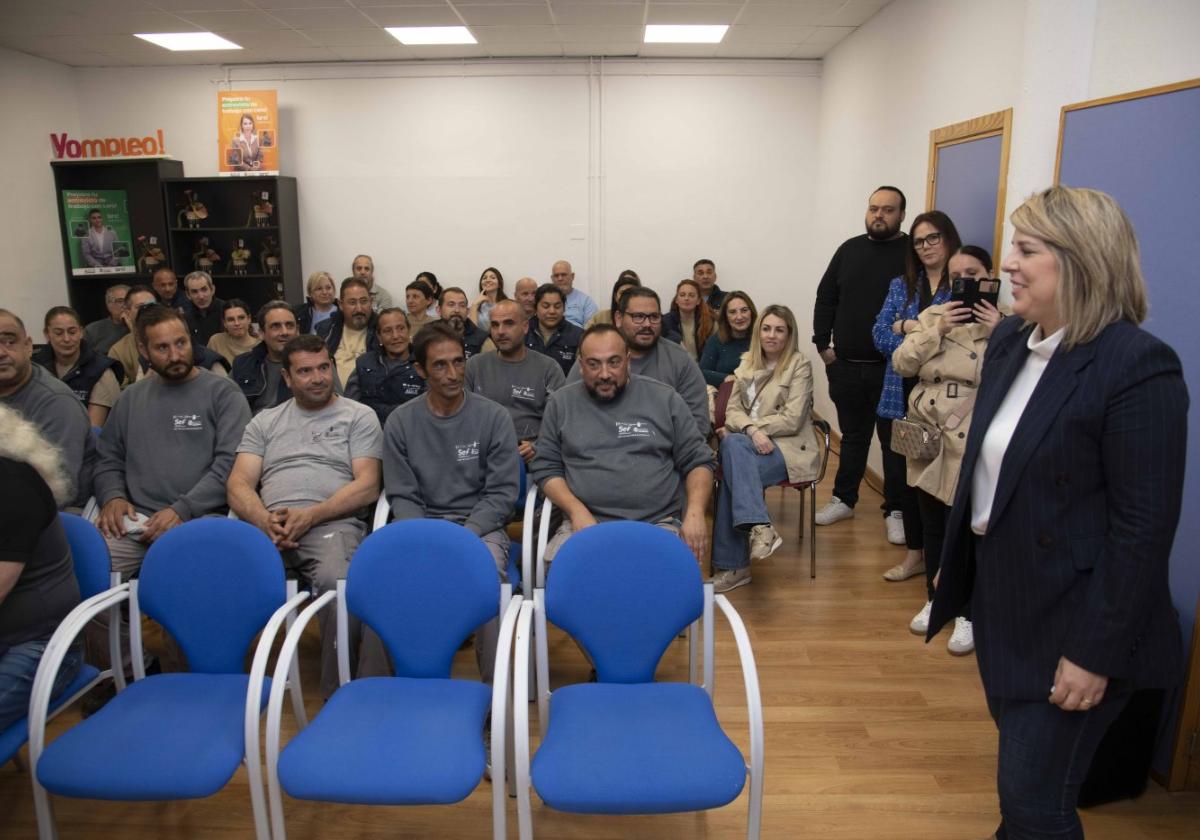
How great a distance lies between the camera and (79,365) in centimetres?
413

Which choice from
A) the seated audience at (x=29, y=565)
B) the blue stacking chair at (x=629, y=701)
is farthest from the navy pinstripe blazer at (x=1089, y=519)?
the seated audience at (x=29, y=565)

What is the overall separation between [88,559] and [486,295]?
5.20 metres

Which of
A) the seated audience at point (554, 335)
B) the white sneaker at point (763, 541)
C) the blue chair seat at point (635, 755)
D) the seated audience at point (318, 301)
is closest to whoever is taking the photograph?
the blue chair seat at point (635, 755)

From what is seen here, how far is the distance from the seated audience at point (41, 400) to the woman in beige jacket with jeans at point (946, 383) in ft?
11.1

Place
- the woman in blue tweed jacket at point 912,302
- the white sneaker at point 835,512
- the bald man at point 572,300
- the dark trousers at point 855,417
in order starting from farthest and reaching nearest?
the bald man at point 572,300 → the white sneaker at point 835,512 → the dark trousers at point 855,417 → the woman in blue tweed jacket at point 912,302

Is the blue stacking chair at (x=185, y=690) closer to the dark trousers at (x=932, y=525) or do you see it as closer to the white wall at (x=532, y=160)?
the dark trousers at (x=932, y=525)

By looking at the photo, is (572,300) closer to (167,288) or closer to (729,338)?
(729,338)

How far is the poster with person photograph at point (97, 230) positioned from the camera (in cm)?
724

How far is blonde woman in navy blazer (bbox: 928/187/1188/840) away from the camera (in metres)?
1.37

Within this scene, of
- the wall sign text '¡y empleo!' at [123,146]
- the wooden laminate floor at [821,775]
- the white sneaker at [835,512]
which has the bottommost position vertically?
the wooden laminate floor at [821,775]

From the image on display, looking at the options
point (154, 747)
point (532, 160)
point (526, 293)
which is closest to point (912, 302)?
point (526, 293)

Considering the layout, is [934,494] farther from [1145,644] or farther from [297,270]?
[297,270]

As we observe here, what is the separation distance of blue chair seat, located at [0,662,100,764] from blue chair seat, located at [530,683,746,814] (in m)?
1.32

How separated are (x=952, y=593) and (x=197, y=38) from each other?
713cm
